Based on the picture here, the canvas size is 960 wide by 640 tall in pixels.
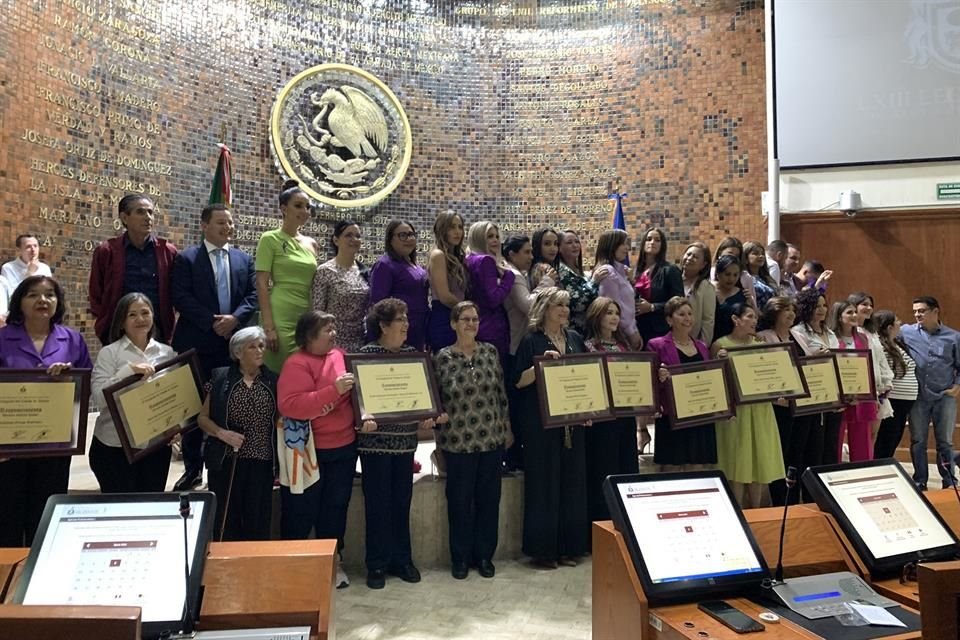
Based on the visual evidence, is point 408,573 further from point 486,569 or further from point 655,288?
point 655,288

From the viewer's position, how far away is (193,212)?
6.80 metres

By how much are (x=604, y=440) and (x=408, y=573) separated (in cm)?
137

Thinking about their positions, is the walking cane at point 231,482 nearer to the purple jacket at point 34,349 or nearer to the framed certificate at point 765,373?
the purple jacket at point 34,349

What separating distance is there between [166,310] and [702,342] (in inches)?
130

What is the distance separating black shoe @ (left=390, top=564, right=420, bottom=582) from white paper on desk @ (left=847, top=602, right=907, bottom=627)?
2.36 meters

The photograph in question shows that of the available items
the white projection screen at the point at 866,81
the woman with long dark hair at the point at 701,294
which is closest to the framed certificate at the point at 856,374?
the woman with long dark hair at the point at 701,294

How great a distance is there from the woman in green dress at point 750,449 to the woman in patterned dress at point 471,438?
138cm

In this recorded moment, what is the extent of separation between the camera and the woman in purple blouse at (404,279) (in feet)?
12.9

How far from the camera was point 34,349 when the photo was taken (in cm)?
302

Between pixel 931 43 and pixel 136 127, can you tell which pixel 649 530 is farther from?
pixel 931 43

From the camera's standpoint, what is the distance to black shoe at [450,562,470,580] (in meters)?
3.64

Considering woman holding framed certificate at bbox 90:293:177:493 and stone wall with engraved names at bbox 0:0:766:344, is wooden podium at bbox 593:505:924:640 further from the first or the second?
stone wall with engraved names at bbox 0:0:766:344

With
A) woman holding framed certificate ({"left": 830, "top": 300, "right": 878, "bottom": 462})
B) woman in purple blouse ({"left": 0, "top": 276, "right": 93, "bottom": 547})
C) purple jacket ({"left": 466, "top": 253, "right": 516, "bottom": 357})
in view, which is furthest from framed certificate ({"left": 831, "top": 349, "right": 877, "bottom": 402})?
woman in purple blouse ({"left": 0, "top": 276, "right": 93, "bottom": 547})

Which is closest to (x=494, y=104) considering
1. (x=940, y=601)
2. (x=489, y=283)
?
(x=489, y=283)
